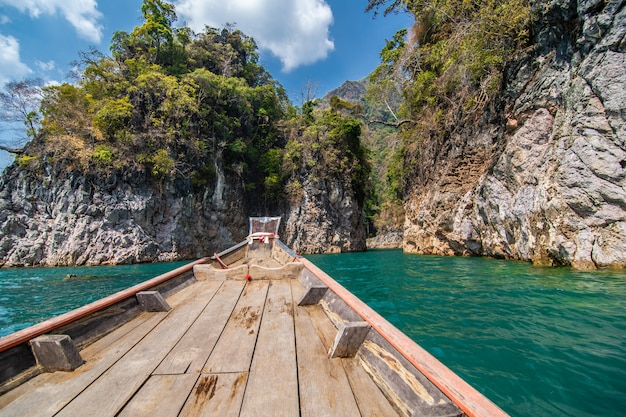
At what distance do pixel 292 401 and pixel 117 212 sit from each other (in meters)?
19.6

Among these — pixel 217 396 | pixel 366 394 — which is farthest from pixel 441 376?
pixel 217 396

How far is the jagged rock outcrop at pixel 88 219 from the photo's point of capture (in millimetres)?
16062

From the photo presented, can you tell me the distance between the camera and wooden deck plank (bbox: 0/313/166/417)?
1.27 metres

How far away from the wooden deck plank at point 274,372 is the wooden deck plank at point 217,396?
0.04 metres

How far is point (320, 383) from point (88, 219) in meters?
20.0

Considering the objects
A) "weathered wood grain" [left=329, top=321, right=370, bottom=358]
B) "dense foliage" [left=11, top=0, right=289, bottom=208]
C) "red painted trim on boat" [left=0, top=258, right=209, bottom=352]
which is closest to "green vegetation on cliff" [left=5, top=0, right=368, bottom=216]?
"dense foliage" [left=11, top=0, right=289, bottom=208]

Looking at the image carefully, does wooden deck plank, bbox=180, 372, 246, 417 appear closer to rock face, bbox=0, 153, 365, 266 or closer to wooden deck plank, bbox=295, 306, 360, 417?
wooden deck plank, bbox=295, 306, 360, 417

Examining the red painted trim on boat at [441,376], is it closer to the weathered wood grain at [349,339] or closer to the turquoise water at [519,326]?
the weathered wood grain at [349,339]

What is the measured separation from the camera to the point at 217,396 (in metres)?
1.36

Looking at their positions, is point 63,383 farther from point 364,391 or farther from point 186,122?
point 186,122

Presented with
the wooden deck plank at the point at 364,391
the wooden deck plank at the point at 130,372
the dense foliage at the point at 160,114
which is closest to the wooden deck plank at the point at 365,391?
the wooden deck plank at the point at 364,391

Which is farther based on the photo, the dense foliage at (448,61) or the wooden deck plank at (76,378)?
the dense foliage at (448,61)

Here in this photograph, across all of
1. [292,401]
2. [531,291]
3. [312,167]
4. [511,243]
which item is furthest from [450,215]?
[292,401]

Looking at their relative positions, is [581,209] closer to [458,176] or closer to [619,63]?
[619,63]
